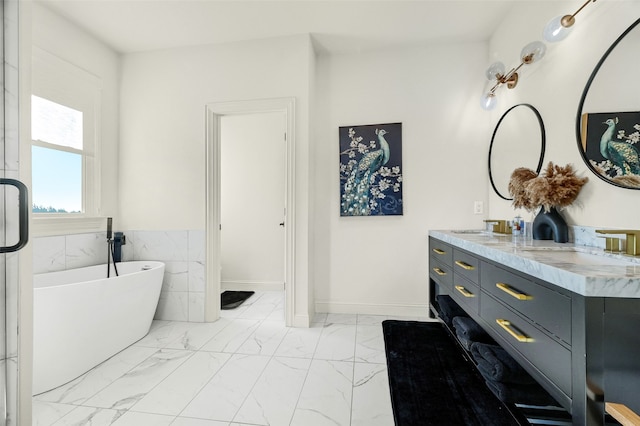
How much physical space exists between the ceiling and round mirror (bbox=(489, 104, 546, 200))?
88 centimetres

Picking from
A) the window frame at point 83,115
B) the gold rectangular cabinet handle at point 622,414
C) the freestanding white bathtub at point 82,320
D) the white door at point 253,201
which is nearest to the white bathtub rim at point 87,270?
the freestanding white bathtub at point 82,320

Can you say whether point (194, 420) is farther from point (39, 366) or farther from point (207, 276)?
point (207, 276)

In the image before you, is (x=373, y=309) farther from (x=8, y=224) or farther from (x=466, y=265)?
(x=8, y=224)

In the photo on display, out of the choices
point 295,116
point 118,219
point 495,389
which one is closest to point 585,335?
point 495,389

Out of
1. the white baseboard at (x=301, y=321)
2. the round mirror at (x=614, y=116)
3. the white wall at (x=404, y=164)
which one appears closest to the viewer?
the round mirror at (x=614, y=116)

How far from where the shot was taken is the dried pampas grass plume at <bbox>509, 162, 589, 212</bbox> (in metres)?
1.51

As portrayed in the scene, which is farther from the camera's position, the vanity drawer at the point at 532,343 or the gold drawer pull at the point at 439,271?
the gold drawer pull at the point at 439,271

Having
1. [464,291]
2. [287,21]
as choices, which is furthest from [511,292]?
[287,21]

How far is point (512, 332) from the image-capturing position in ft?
3.52

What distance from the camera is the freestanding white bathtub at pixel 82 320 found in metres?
1.57

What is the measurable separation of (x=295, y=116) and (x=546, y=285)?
2.14 metres

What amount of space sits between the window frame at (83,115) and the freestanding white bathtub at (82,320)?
418mm

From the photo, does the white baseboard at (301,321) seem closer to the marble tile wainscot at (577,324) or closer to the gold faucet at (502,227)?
the marble tile wainscot at (577,324)

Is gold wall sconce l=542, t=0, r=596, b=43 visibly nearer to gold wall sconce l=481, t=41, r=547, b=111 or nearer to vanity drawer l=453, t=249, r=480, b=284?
gold wall sconce l=481, t=41, r=547, b=111
